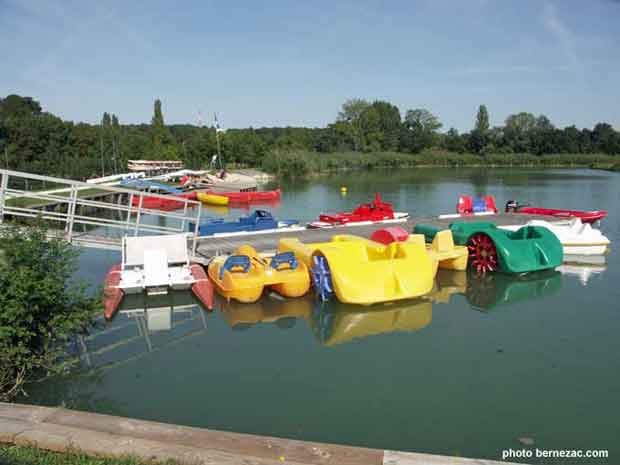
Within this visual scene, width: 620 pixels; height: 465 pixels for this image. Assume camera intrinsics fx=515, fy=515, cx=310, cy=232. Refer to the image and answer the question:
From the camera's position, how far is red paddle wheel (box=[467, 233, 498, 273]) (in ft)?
48.3

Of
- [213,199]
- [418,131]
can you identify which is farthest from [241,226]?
[418,131]

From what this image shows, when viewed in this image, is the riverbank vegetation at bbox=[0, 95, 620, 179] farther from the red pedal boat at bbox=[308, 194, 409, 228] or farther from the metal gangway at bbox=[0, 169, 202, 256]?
the red pedal boat at bbox=[308, 194, 409, 228]

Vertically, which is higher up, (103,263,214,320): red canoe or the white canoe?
the white canoe

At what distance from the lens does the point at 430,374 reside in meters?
8.24

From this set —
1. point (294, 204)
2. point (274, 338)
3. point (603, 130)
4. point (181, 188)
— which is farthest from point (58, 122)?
point (603, 130)

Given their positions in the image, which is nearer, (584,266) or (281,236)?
(584,266)

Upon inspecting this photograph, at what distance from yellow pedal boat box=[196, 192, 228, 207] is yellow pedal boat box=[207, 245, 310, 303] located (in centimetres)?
2461

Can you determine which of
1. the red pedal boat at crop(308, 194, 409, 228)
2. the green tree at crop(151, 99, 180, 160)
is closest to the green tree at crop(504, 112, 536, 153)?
the green tree at crop(151, 99, 180, 160)

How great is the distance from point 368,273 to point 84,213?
24.8 meters

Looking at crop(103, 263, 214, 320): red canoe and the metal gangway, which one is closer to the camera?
crop(103, 263, 214, 320): red canoe

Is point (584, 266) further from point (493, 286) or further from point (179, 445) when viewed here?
point (179, 445)

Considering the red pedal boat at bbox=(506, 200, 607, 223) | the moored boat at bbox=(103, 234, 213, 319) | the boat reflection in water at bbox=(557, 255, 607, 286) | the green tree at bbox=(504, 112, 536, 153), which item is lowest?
the boat reflection in water at bbox=(557, 255, 607, 286)

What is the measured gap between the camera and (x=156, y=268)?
12133 millimetres

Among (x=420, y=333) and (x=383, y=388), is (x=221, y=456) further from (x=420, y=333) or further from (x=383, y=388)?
(x=420, y=333)
